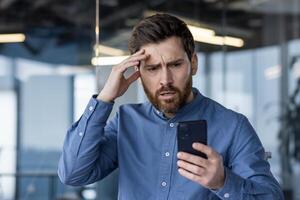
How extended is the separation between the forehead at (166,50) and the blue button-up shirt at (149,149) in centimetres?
14

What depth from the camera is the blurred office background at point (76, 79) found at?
7039 mm

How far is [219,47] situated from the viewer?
6.50 m

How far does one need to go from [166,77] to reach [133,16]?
5.09 meters

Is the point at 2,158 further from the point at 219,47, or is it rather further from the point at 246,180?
the point at 246,180

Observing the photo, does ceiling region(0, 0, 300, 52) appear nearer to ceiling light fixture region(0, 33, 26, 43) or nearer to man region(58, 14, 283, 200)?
ceiling light fixture region(0, 33, 26, 43)

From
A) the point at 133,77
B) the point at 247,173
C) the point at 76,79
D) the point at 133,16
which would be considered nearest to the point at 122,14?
the point at 133,16

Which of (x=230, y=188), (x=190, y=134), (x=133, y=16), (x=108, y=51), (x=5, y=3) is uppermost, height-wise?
(x=5, y=3)

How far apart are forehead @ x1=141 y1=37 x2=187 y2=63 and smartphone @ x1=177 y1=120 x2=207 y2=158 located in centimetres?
18

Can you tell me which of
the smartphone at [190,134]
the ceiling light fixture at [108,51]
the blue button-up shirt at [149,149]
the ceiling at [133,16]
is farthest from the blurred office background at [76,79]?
the smartphone at [190,134]

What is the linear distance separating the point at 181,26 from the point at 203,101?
0.62 feet

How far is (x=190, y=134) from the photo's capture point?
4.45ft

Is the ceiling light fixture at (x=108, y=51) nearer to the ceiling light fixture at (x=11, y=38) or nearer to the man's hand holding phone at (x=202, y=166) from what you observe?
the ceiling light fixture at (x=11, y=38)

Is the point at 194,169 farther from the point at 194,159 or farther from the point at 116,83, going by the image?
the point at 116,83

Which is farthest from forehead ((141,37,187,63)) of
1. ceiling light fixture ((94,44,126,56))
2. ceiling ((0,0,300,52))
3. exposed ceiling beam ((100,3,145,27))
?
exposed ceiling beam ((100,3,145,27))
